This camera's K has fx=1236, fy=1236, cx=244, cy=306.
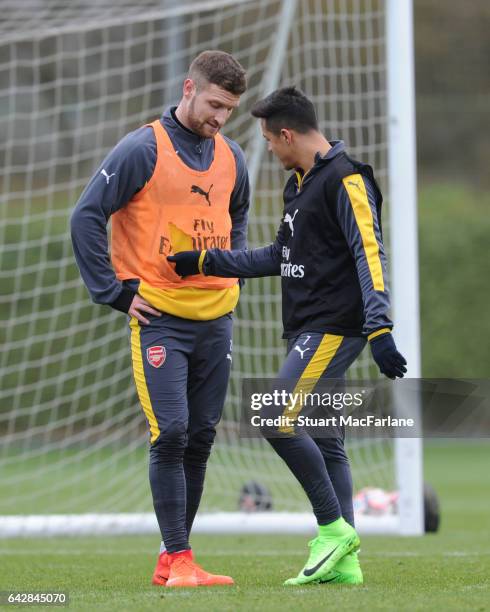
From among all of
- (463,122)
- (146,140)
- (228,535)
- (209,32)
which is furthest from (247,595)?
(463,122)

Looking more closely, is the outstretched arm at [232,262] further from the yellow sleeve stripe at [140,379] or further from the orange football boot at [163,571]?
the orange football boot at [163,571]

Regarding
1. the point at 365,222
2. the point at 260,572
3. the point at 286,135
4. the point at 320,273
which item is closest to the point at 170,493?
the point at 260,572

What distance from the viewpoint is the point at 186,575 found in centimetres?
479

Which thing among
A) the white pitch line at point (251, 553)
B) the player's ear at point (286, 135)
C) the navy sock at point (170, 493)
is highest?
the player's ear at point (286, 135)

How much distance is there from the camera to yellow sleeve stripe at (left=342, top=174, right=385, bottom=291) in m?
4.58

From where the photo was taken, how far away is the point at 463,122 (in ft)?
76.5

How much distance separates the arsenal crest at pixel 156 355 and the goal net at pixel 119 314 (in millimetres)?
2958

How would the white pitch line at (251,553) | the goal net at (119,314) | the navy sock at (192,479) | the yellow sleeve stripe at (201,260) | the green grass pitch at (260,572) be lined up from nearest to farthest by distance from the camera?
the green grass pitch at (260,572), the yellow sleeve stripe at (201,260), the navy sock at (192,479), the white pitch line at (251,553), the goal net at (119,314)

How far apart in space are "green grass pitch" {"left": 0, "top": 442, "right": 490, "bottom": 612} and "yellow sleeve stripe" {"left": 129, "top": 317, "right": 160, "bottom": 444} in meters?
0.62

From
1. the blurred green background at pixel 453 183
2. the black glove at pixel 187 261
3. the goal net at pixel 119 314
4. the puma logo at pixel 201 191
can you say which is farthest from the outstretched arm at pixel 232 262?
the blurred green background at pixel 453 183

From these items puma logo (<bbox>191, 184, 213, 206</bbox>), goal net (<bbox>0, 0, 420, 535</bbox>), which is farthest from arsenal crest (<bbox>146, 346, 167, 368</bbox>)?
goal net (<bbox>0, 0, 420, 535</bbox>)

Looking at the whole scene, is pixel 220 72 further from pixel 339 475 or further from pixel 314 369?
pixel 339 475

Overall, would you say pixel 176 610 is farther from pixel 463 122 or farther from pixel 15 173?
pixel 463 122

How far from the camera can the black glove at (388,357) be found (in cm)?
444
